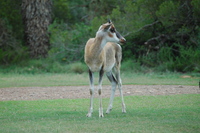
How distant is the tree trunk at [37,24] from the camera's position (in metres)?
26.5

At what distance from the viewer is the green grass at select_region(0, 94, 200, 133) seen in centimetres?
790

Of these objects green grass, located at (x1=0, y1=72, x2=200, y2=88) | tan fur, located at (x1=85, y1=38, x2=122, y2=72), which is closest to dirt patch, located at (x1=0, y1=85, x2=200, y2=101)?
green grass, located at (x1=0, y1=72, x2=200, y2=88)

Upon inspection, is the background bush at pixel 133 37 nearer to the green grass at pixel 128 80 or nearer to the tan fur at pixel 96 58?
the green grass at pixel 128 80

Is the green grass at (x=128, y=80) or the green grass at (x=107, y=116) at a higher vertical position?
the green grass at (x=107, y=116)

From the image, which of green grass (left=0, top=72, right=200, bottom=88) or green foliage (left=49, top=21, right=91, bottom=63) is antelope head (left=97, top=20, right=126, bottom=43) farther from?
green foliage (left=49, top=21, right=91, bottom=63)

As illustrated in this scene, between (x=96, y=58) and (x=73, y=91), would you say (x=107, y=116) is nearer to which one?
(x=96, y=58)

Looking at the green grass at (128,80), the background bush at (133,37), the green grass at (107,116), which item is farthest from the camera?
the background bush at (133,37)

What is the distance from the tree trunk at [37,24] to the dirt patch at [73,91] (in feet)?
35.6

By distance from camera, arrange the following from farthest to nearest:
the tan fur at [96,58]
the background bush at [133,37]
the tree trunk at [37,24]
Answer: the tree trunk at [37,24]
the background bush at [133,37]
the tan fur at [96,58]

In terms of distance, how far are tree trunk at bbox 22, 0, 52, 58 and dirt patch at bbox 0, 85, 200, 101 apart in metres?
10.8

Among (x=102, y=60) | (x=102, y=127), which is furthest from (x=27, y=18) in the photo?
(x=102, y=127)

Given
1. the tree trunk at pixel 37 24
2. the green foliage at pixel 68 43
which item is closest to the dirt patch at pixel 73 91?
the green foliage at pixel 68 43

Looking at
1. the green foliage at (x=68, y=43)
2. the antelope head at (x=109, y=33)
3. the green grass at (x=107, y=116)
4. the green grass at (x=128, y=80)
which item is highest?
the antelope head at (x=109, y=33)

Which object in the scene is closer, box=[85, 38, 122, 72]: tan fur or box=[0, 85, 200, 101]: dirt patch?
box=[85, 38, 122, 72]: tan fur
